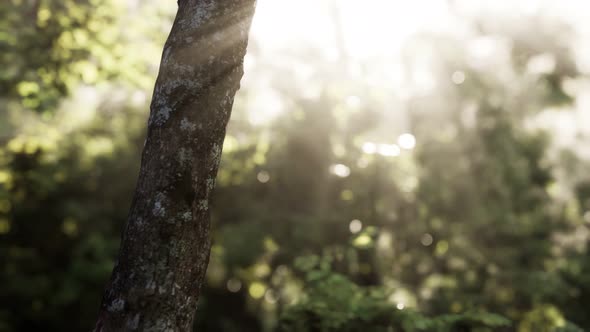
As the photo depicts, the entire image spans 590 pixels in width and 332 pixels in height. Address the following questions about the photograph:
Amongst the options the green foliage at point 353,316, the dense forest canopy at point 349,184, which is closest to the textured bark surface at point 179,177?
the green foliage at point 353,316

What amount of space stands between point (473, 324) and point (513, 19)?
22.8 meters

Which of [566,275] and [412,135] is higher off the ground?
[412,135]

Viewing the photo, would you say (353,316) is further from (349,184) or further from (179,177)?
(349,184)

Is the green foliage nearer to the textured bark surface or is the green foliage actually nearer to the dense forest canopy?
the textured bark surface

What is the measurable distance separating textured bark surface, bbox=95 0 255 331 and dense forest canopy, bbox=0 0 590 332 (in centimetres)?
1510

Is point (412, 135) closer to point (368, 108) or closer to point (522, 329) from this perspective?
point (368, 108)

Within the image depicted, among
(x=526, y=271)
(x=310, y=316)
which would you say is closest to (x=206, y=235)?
(x=310, y=316)

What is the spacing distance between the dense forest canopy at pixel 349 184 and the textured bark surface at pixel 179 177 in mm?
15102

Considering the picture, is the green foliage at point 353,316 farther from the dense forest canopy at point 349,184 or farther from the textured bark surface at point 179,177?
the dense forest canopy at point 349,184

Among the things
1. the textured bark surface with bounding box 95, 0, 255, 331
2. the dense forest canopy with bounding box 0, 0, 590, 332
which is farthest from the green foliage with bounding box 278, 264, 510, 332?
the dense forest canopy with bounding box 0, 0, 590, 332

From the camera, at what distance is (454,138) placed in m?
20.7

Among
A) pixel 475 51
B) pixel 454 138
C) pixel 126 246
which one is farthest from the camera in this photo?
pixel 475 51

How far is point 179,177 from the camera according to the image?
311 centimetres

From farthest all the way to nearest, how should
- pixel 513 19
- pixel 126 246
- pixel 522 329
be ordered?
1. pixel 513 19
2. pixel 522 329
3. pixel 126 246
